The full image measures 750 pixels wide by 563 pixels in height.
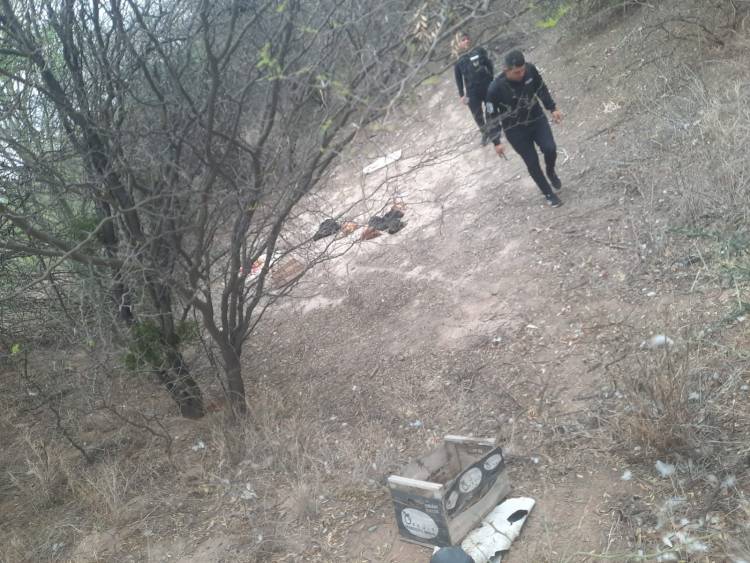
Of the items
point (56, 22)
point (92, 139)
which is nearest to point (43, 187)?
point (92, 139)

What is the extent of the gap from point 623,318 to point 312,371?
2454mm

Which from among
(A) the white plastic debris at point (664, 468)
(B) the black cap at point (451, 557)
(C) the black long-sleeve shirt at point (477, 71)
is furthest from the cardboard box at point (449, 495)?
(C) the black long-sleeve shirt at point (477, 71)

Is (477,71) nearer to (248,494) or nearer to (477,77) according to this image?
(477,77)

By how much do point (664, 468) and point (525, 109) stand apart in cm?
348

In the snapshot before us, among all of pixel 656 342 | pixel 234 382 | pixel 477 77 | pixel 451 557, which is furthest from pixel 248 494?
pixel 477 77

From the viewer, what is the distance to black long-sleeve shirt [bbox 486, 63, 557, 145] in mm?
5777

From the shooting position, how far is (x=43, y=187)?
4723mm

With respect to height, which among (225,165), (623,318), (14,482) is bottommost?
(623,318)

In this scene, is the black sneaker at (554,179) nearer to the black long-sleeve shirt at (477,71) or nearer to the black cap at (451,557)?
the black long-sleeve shirt at (477,71)

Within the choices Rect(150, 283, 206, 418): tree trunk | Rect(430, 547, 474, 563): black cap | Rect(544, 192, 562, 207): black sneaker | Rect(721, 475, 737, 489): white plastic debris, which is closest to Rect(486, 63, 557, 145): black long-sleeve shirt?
Rect(544, 192, 562, 207): black sneaker

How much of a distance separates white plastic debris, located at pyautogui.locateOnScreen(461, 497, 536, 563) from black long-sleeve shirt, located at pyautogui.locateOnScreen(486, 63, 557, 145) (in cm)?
334

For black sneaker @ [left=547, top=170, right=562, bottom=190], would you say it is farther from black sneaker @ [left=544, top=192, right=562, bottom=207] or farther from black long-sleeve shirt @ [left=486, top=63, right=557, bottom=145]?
black long-sleeve shirt @ [left=486, top=63, right=557, bottom=145]

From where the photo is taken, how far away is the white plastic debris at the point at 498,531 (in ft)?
10.3

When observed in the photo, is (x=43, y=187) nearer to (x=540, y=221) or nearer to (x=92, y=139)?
(x=92, y=139)
